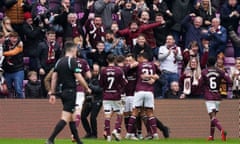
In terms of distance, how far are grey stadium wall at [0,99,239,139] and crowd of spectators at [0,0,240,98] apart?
1.13 feet

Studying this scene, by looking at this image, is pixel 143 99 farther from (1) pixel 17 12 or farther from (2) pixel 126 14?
(1) pixel 17 12

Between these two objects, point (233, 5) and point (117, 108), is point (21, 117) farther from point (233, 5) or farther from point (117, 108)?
point (233, 5)

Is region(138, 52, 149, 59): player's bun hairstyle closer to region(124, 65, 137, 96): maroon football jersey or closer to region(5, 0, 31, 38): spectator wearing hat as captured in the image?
region(124, 65, 137, 96): maroon football jersey

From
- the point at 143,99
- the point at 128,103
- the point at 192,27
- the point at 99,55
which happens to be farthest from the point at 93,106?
the point at 192,27

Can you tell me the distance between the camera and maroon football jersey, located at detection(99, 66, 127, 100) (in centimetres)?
2283

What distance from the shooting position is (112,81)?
2289 cm

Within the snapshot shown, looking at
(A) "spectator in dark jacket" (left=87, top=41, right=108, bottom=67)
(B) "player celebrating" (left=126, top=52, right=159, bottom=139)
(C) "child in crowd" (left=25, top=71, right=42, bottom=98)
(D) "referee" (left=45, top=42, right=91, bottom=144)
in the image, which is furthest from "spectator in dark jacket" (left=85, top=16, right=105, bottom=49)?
(D) "referee" (left=45, top=42, right=91, bottom=144)

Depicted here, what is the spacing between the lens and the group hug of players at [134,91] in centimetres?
2291

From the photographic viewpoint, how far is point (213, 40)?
26891 mm

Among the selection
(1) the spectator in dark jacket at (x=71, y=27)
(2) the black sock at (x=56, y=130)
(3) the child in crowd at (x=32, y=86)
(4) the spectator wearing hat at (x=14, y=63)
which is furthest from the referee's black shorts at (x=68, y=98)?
(1) the spectator in dark jacket at (x=71, y=27)

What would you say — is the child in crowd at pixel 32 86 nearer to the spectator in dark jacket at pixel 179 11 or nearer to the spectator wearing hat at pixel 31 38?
the spectator wearing hat at pixel 31 38

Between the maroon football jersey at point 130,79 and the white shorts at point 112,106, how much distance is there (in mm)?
985

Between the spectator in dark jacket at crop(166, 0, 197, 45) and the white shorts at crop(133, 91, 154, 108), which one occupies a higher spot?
the spectator in dark jacket at crop(166, 0, 197, 45)

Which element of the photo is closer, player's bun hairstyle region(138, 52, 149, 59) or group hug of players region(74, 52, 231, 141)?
group hug of players region(74, 52, 231, 141)
